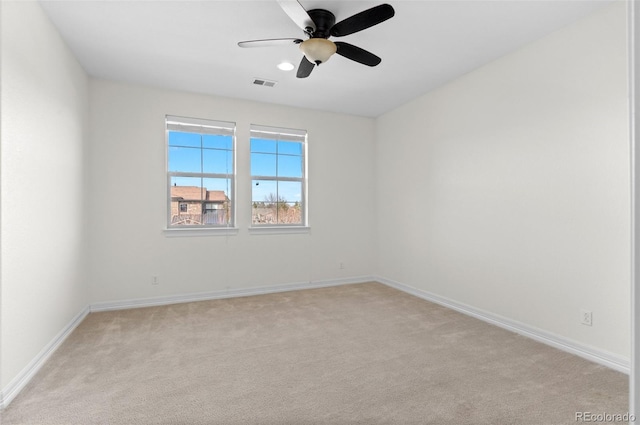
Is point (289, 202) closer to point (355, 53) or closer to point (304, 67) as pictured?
point (304, 67)

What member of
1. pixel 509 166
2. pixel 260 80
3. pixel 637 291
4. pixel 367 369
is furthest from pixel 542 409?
pixel 260 80

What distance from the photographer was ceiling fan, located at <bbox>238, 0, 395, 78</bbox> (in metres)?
2.30

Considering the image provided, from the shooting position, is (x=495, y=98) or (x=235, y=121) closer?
(x=495, y=98)

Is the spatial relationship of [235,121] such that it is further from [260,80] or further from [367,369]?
[367,369]

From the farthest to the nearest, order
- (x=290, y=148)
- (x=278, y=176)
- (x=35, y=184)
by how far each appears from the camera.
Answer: (x=290, y=148) < (x=278, y=176) < (x=35, y=184)

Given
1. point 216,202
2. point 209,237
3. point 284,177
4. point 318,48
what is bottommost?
point 209,237

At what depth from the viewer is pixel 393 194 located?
520cm

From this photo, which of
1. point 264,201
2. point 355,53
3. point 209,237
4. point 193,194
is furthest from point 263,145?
point 355,53

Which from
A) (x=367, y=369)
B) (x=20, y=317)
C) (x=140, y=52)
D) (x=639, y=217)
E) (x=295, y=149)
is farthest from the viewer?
(x=295, y=149)

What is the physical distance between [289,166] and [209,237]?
156 centimetres

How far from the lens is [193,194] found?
456cm

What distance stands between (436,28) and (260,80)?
2044 mm

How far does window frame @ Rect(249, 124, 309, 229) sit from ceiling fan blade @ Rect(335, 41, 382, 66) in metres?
2.23
